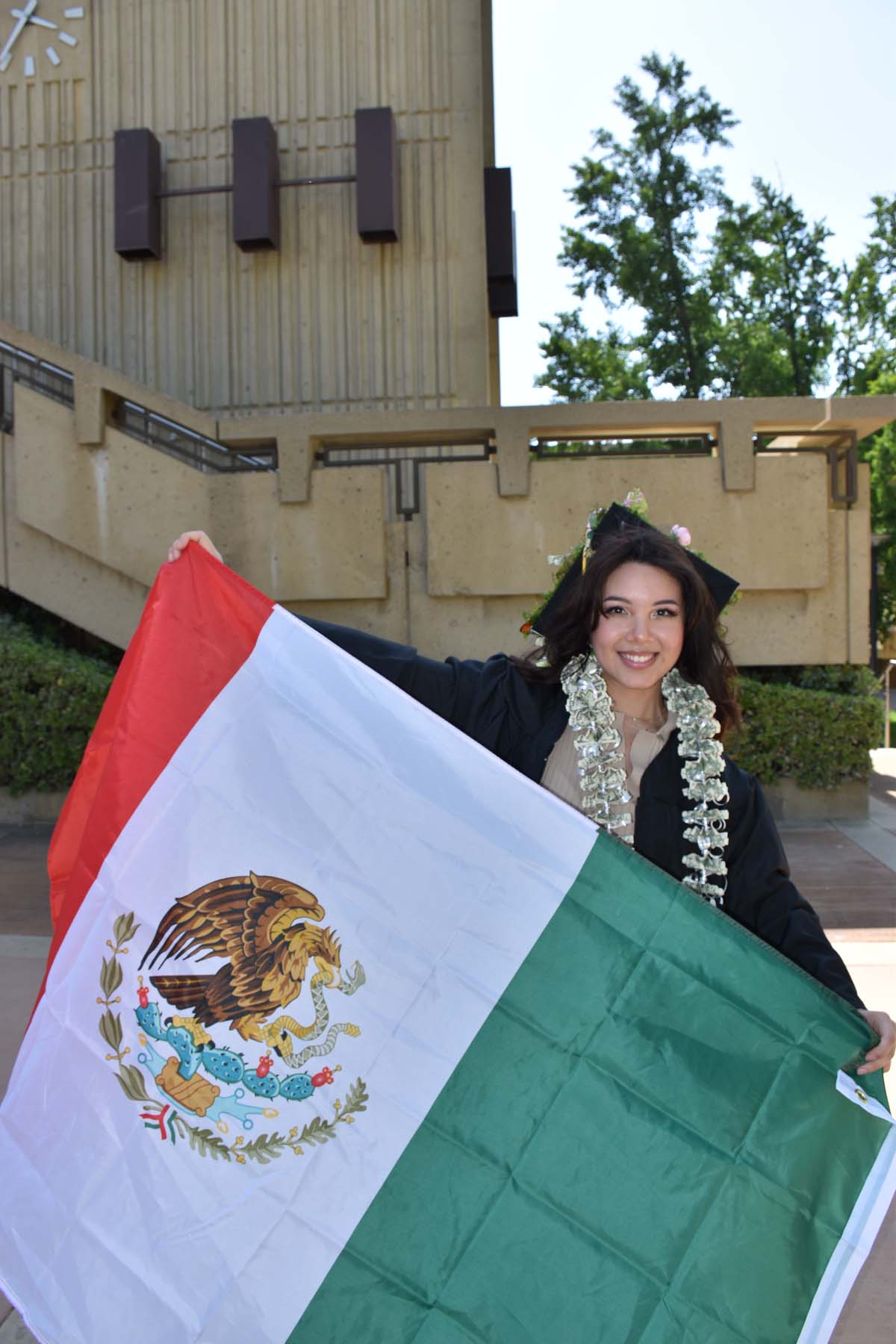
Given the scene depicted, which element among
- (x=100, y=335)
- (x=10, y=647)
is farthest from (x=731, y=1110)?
(x=100, y=335)

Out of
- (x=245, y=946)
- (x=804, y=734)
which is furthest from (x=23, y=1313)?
(x=804, y=734)

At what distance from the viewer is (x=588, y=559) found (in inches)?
103

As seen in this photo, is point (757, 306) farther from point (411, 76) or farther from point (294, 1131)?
point (294, 1131)

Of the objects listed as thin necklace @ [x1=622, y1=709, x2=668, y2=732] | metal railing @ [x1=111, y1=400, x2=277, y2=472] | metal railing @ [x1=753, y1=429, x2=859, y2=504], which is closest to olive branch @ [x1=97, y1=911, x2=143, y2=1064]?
thin necklace @ [x1=622, y1=709, x2=668, y2=732]

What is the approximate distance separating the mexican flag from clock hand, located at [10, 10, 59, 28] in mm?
12286

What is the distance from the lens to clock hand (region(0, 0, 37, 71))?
37.7 feet

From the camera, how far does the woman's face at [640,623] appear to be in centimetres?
250

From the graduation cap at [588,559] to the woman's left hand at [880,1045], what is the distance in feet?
3.30

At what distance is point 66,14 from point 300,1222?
43.3 feet

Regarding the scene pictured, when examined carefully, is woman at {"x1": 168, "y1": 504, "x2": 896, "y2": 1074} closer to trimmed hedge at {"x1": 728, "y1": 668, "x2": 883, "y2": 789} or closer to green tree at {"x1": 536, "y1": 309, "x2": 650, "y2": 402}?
trimmed hedge at {"x1": 728, "y1": 668, "x2": 883, "y2": 789}

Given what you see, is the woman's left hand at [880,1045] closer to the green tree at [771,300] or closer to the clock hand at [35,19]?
the clock hand at [35,19]

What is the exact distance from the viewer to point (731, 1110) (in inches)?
82.0

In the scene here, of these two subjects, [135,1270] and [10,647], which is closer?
[135,1270]

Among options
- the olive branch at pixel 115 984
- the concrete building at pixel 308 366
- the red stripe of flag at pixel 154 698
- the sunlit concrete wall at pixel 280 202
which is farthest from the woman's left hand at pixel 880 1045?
the sunlit concrete wall at pixel 280 202
